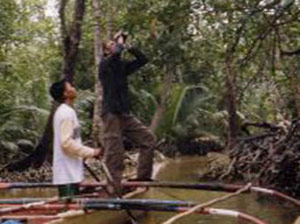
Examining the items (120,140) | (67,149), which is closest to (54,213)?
(67,149)

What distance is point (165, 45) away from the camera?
540 inches

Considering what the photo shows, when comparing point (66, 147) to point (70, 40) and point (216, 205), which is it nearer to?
point (216, 205)

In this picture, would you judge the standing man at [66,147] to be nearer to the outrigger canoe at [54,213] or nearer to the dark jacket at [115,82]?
the outrigger canoe at [54,213]

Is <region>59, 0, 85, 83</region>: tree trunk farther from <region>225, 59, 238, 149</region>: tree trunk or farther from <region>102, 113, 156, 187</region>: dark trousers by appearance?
<region>102, 113, 156, 187</region>: dark trousers

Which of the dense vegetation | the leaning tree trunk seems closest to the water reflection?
the dense vegetation

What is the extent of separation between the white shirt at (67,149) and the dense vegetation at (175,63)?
7.18ft

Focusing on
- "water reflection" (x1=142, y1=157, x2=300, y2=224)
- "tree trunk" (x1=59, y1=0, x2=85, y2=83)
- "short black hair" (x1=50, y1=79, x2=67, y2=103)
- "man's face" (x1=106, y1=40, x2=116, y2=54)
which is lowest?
"water reflection" (x1=142, y1=157, x2=300, y2=224)

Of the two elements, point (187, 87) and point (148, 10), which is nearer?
point (148, 10)

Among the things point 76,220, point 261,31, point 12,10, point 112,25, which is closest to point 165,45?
point 112,25

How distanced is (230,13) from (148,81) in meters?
9.96

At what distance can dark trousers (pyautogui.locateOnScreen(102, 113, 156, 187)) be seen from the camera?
7.74m

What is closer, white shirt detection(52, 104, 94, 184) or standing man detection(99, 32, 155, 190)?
white shirt detection(52, 104, 94, 184)

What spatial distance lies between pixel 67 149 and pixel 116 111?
1481 millimetres

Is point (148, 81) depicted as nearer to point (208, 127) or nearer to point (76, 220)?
point (208, 127)
